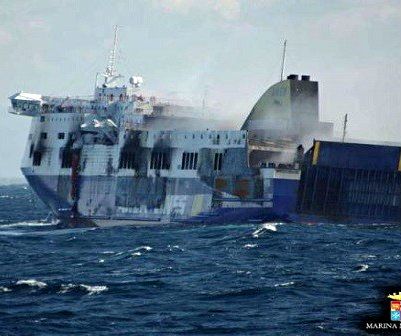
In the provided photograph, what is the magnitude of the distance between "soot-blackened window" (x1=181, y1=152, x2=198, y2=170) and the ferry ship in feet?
0.27

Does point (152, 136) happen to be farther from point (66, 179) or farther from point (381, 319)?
point (381, 319)

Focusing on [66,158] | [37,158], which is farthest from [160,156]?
[37,158]

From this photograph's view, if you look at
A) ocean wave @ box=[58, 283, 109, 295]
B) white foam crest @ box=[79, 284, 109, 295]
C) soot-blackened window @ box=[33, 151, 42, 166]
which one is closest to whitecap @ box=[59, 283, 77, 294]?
ocean wave @ box=[58, 283, 109, 295]

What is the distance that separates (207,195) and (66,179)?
17575 mm

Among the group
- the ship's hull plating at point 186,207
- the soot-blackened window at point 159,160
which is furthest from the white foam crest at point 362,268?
the soot-blackened window at point 159,160

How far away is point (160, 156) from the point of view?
82.6m

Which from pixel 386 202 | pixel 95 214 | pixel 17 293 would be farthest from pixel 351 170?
pixel 17 293

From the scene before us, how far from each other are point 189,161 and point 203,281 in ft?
117

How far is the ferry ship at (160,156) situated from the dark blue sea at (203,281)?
6667mm

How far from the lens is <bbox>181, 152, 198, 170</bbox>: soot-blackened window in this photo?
3135 inches

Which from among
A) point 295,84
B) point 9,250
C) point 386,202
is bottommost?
point 9,250

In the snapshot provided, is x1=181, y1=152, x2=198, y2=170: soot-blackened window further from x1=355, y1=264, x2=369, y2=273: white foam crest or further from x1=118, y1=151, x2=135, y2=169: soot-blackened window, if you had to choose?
x1=355, y1=264, x2=369, y2=273: white foam crest

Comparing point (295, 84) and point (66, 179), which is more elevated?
point (295, 84)

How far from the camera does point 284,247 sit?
58.2 m
